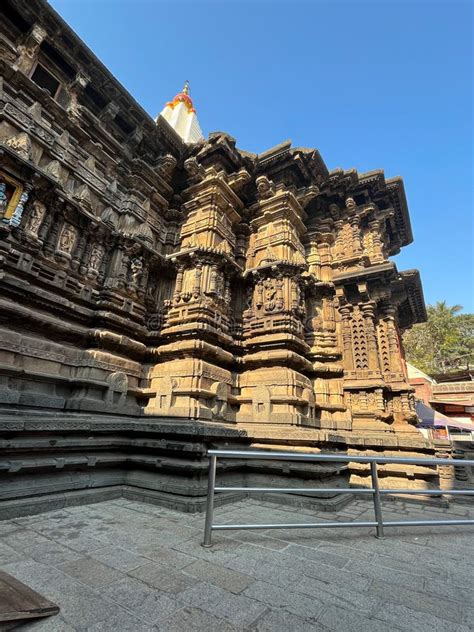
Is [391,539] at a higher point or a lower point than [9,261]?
lower

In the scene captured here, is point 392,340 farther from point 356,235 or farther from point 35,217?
point 35,217

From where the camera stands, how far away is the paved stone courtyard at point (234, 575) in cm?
210

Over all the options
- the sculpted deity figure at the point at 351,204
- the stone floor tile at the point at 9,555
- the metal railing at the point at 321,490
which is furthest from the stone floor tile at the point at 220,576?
the sculpted deity figure at the point at 351,204

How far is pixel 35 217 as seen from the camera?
278 inches

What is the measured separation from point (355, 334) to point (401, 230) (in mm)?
6115

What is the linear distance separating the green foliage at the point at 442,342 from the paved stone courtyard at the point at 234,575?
3838 centimetres

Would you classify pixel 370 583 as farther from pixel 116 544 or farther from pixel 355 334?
pixel 355 334

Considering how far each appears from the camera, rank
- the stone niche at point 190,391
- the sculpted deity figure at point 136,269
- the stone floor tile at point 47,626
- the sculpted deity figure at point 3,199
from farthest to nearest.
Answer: the sculpted deity figure at point 136,269
the stone niche at point 190,391
the sculpted deity figure at point 3,199
the stone floor tile at point 47,626

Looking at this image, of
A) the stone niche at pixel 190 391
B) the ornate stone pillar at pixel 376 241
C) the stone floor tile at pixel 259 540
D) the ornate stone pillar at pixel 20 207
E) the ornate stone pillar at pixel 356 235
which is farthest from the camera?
the ornate stone pillar at pixel 376 241

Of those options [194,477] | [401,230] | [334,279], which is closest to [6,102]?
[194,477]

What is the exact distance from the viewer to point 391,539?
3846mm

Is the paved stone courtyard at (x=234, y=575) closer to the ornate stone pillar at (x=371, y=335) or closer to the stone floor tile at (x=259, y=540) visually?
the stone floor tile at (x=259, y=540)

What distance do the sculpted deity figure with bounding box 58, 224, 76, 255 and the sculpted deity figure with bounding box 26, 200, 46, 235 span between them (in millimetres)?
624

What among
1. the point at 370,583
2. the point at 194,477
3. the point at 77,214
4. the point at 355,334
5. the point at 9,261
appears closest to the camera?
the point at 370,583
